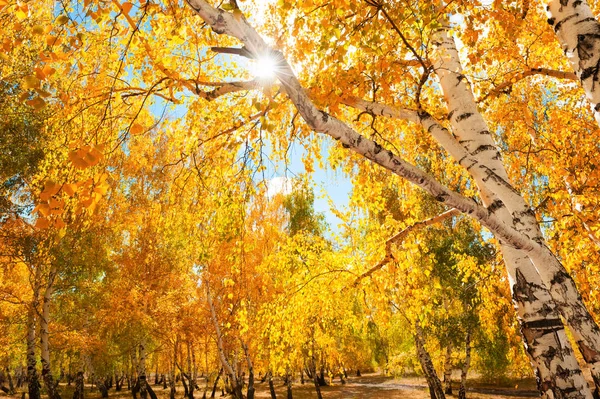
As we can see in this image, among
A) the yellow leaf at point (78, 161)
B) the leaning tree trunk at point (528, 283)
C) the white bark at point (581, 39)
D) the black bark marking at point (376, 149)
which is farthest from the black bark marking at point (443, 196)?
the yellow leaf at point (78, 161)

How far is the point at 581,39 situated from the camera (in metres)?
2.20

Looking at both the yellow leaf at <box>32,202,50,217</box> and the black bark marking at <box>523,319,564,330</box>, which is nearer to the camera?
the yellow leaf at <box>32,202,50,217</box>

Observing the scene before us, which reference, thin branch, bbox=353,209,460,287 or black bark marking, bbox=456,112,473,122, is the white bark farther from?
thin branch, bbox=353,209,460,287

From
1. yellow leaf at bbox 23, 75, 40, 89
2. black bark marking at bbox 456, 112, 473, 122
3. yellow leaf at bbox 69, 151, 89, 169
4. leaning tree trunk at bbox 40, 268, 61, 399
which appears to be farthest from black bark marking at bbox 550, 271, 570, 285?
leaning tree trunk at bbox 40, 268, 61, 399

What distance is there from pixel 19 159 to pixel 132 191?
462cm

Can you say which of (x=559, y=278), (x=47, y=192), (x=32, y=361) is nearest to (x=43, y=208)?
(x=47, y=192)

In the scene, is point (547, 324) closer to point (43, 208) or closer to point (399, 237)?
point (399, 237)

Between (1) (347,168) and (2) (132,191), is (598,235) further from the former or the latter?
(2) (132,191)

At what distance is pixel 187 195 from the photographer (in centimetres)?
467

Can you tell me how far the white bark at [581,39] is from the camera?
2145 millimetres

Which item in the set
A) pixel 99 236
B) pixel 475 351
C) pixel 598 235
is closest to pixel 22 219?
pixel 99 236

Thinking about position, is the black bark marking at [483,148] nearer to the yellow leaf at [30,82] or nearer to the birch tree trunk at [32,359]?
the yellow leaf at [30,82]

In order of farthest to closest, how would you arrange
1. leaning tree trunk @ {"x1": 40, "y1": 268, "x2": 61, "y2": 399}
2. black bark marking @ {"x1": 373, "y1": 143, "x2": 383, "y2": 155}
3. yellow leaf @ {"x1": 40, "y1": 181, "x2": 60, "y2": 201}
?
leaning tree trunk @ {"x1": 40, "y1": 268, "x2": 61, "y2": 399} < black bark marking @ {"x1": 373, "y1": 143, "x2": 383, "y2": 155} < yellow leaf @ {"x1": 40, "y1": 181, "x2": 60, "y2": 201}

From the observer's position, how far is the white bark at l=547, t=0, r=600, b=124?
7.04 feet
